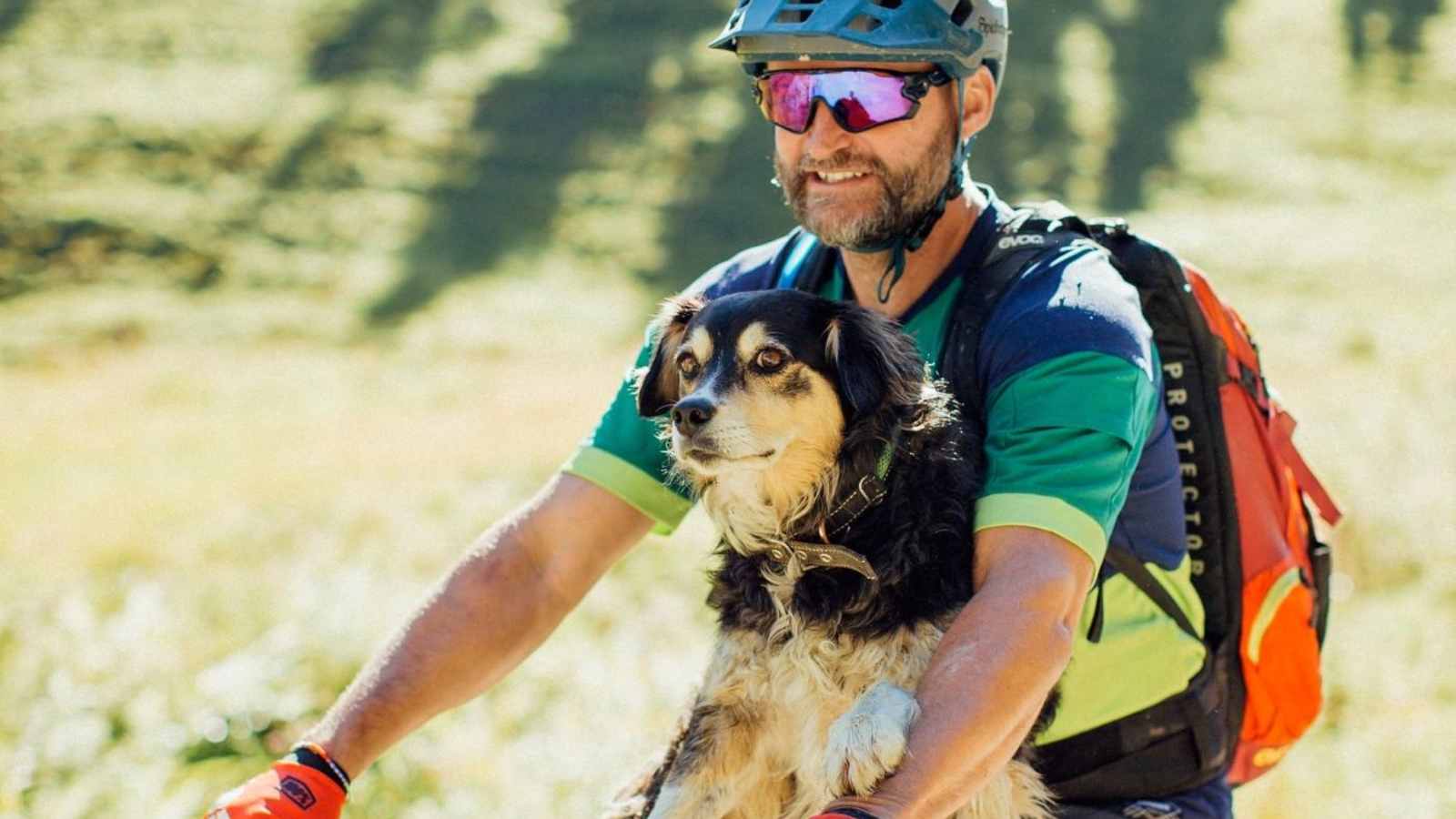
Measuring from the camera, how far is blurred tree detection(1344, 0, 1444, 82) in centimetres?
4475

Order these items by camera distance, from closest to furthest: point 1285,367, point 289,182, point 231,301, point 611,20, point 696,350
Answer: point 696,350 < point 1285,367 < point 231,301 < point 289,182 < point 611,20

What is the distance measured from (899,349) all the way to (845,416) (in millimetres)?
262

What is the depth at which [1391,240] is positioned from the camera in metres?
33.2

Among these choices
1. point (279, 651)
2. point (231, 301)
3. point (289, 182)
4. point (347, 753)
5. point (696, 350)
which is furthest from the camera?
point (289, 182)

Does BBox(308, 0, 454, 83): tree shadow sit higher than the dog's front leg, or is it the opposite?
the dog's front leg

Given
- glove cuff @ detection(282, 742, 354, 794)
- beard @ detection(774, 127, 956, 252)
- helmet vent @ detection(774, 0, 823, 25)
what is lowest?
glove cuff @ detection(282, 742, 354, 794)

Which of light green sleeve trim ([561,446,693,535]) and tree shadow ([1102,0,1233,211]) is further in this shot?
tree shadow ([1102,0,1233,211])

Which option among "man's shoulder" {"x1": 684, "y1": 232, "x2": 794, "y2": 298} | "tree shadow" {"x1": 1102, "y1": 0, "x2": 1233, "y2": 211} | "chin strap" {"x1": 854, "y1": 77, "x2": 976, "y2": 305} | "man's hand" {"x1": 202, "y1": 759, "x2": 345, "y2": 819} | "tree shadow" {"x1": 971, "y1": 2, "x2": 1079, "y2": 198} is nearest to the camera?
"man's hand" {"x1": 202, "y1": 759, "x2": 345, "y2": 819}

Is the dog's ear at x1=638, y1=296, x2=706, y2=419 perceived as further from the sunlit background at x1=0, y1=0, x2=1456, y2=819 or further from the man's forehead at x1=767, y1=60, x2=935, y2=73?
the sunlit background at x1=0, y1=0, x2=1456, y2=819

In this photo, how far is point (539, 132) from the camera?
41.1 metres

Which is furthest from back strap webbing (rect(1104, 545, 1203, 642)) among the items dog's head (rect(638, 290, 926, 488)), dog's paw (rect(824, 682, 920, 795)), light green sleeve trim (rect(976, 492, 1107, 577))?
dog's paw (rect(824, 682, 920, 795))

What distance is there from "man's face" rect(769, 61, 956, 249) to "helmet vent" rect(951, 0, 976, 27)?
18cm

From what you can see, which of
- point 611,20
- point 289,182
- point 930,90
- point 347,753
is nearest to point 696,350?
point 930,90

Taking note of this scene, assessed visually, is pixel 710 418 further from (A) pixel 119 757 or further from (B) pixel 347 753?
(A) pixel 119 757
